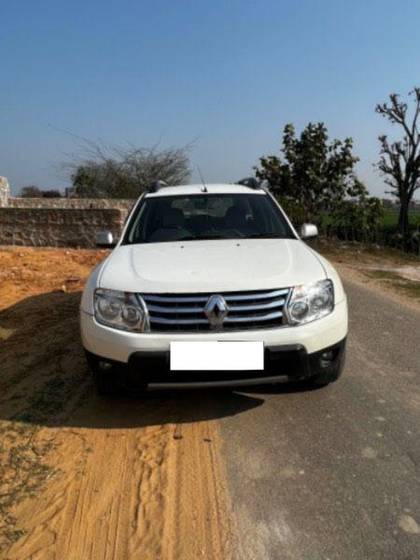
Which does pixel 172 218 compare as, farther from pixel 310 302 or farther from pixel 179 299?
pixel 310 302

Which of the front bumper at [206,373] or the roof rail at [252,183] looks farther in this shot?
the roof rail at [252,183]

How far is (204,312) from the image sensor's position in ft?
9.83

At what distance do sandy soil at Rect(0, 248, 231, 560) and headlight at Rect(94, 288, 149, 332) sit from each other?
0.72 meters

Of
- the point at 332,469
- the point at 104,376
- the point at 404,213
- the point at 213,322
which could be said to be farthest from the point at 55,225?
the point at 404,213

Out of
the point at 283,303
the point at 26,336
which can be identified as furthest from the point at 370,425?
the point at 26,336

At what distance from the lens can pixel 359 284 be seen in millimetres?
9383

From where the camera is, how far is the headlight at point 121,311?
3.04 meters

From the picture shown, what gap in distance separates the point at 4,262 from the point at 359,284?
634 cm

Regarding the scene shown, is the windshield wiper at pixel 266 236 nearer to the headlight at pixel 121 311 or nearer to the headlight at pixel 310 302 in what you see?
the headlight at pixel 310 302

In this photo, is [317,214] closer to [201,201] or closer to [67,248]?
[67,248]

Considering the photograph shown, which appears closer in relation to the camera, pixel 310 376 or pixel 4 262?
pixel 310 376

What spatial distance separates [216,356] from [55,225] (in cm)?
891

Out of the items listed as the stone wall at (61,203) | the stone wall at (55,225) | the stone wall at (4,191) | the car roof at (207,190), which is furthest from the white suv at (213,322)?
the stone wall at (61,203)

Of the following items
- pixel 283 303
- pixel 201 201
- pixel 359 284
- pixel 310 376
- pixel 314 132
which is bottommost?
pixel 359 284
